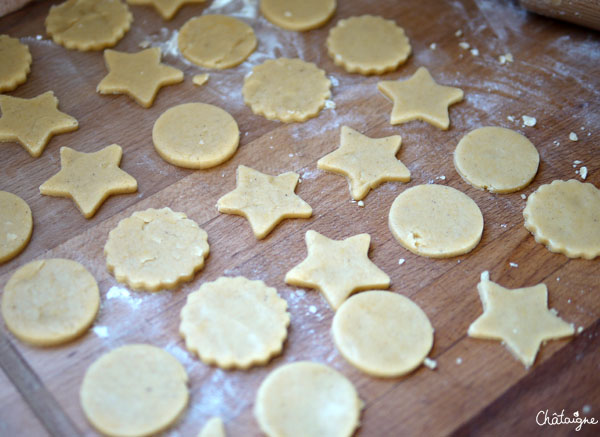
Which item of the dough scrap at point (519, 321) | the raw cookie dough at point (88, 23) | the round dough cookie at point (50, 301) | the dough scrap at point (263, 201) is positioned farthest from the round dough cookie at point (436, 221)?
the raw cookie dough at point (88, 23)

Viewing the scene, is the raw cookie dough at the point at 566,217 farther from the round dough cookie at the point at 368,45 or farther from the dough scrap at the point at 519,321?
the round dough cookie at the point at 368,45

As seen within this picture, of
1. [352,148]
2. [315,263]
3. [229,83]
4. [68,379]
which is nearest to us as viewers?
[68,379]

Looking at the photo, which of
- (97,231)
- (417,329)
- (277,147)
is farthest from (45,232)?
(417,329)

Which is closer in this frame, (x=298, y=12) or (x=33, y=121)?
(x=33, y=121)

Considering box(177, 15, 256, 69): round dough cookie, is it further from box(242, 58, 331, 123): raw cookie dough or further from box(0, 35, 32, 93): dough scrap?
box(0, 35, 32, 93): dough scrap

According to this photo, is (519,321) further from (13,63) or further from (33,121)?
(13,63)

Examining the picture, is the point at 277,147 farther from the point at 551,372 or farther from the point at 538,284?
the point at 551,372

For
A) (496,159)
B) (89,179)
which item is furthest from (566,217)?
(89,179)
